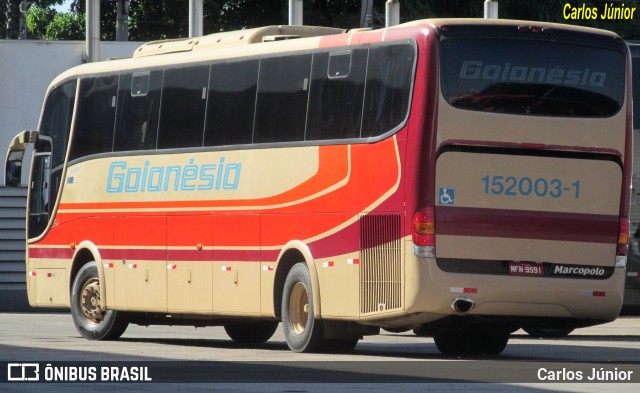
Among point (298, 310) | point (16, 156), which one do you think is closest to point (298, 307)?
point (298, 310)

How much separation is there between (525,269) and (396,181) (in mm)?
1616

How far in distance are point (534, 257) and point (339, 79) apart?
2.97 m

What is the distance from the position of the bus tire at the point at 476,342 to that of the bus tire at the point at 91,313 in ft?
16.9

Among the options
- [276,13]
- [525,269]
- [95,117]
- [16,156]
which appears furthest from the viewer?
[276,13]

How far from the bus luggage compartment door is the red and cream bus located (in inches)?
0.8

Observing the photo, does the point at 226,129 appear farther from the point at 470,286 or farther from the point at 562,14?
the point at 562,14

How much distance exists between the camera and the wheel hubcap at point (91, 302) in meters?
22.9

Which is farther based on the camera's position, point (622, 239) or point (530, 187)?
point (622, 239)

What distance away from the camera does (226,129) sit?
20312 millimetres

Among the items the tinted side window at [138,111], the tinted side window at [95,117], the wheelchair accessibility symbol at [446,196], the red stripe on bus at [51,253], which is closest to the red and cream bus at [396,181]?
the wheelchair accessibility symbol at [446,196]

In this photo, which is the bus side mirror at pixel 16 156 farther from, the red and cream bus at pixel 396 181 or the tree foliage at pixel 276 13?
the tree foliage at pixel 276 13

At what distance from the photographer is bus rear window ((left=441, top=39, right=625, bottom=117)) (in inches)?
687

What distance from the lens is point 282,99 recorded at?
19.4 m

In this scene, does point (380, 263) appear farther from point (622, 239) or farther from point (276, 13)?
point (276, 13)
